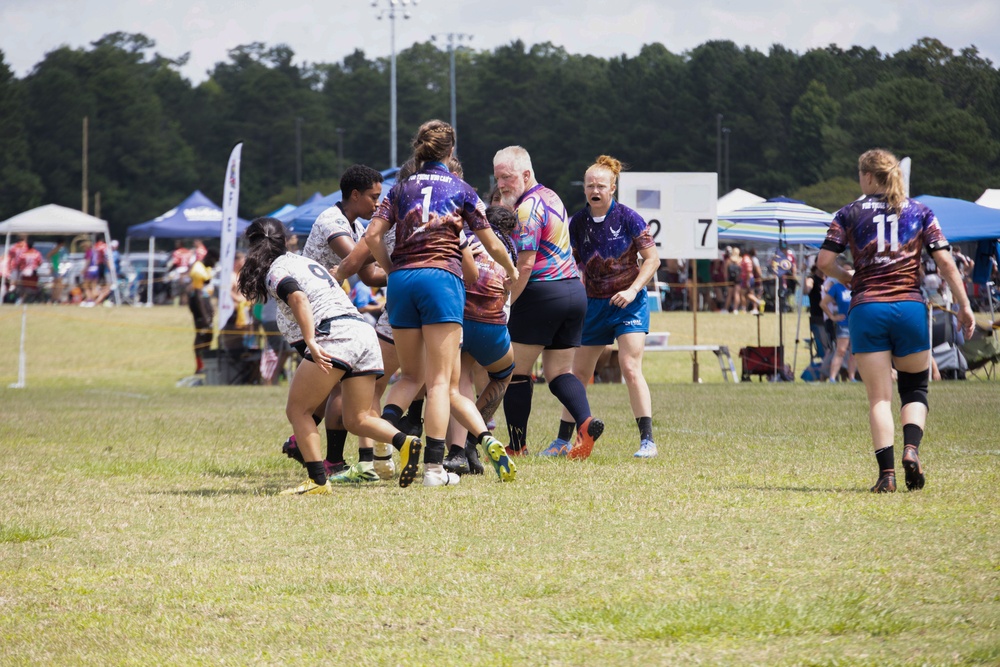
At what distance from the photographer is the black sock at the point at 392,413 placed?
722 centimetres

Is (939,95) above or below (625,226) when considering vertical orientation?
above

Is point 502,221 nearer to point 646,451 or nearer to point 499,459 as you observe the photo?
point 499,459

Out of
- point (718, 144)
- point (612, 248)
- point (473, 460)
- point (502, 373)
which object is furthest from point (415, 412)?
point (718, 144)

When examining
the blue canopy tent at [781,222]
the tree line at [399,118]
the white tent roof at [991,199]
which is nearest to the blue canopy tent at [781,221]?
the blue canopy tent at [781,222]

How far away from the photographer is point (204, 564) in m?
5.09

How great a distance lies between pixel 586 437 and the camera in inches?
317

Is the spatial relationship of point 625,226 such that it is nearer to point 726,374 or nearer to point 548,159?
point 726,374

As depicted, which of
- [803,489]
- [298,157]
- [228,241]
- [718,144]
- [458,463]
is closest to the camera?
[803,489]

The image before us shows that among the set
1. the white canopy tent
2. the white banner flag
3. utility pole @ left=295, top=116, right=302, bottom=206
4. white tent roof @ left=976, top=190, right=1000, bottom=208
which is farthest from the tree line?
the white banner flag

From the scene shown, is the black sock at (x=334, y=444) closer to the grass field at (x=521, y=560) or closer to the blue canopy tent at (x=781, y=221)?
the grass field at (x=521, y=560)

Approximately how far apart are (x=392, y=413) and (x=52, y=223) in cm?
3538

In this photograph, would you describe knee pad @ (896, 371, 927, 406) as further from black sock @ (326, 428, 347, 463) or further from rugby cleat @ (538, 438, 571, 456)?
black sock @ (326, 428, 347, 463)

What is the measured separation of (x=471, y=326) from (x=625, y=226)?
5.25 ft

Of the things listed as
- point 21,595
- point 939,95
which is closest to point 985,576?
point 21,595
